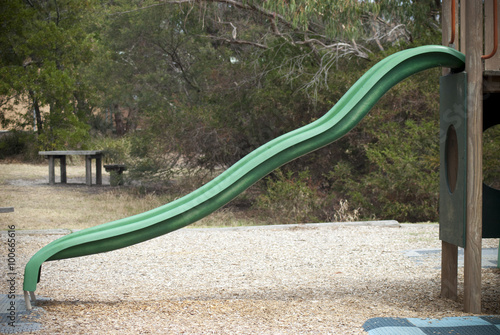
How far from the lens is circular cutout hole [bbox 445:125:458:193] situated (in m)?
3.36

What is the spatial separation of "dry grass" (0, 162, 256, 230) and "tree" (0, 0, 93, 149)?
2.88 metres

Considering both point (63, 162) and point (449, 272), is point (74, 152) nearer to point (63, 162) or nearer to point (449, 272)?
point (63, 162)

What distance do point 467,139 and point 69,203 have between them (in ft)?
26.8

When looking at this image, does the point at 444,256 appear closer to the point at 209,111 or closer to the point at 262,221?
the point at 262,221

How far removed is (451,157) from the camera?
342 centimetres

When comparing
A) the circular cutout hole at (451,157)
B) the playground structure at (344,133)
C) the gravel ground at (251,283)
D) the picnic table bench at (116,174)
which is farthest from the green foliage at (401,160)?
the picnic table bench at (116,174)

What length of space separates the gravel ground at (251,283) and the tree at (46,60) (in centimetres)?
1013

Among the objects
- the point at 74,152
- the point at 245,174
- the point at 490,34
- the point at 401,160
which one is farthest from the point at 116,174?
the point at 490,34

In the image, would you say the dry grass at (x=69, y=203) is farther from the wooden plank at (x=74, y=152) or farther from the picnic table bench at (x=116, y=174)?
the wooden plank at (x=74, y=152)

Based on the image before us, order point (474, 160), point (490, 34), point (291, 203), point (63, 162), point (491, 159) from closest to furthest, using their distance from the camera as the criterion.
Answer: point (474, 160)
point (490, 34)
point (491, 159)
point (291, 203)
point (63, 162)

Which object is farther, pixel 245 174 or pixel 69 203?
pixel 69 203

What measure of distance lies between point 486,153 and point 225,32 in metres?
6.79

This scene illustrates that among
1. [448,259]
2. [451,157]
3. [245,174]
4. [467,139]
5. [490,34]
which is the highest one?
[490,34]

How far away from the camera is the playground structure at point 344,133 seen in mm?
3041
